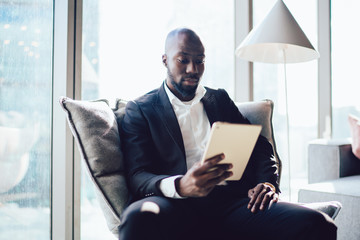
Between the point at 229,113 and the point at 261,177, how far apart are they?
350mm

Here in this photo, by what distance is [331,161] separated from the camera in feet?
6.50

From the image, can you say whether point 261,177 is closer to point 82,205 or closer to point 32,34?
point 82,205

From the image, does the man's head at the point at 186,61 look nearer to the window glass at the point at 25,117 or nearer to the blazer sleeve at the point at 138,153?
the blazer sleeve at the point at 138,153

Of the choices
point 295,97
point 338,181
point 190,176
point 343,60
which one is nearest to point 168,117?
point 190,176

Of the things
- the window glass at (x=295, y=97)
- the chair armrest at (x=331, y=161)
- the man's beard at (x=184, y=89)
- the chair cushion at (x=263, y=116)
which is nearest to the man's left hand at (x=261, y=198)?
the chair cushion at (x=263, y=116)

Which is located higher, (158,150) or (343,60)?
(343,60)

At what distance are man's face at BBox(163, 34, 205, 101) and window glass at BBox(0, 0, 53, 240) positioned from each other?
79 centimetres

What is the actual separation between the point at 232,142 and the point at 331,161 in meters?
1.35

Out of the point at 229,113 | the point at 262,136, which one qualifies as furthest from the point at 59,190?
the point at 262,136

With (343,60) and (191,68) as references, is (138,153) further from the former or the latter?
(343,60)

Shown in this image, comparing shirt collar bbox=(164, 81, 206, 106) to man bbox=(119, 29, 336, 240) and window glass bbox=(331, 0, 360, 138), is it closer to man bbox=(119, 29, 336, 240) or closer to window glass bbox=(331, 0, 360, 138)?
man bbox=(119, 29, 336, 240)

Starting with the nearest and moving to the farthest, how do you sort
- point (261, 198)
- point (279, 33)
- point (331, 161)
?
point (261, 198)
point (279, 33)
point (331, 161)

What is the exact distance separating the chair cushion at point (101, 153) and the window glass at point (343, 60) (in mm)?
2248

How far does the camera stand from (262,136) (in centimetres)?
143
